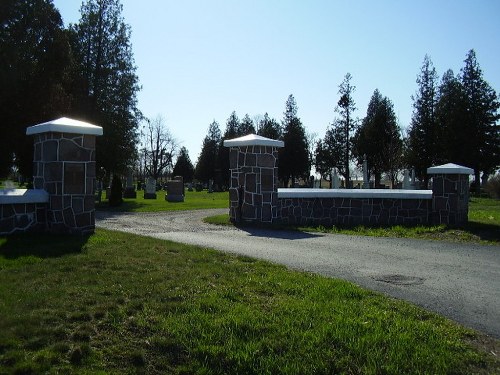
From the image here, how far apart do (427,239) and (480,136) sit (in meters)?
41.0

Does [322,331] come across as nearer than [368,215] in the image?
Yes

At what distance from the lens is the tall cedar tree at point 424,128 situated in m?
50.4

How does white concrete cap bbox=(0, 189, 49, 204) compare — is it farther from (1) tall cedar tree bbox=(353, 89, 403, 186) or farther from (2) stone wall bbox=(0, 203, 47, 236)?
(1) tall cedar tree bbox=(353, 89, 403, 186)

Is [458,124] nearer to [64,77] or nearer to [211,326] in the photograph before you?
[64,77]

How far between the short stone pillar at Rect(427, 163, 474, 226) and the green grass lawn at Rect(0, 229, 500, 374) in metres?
8.74

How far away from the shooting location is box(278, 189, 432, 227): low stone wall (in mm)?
14539

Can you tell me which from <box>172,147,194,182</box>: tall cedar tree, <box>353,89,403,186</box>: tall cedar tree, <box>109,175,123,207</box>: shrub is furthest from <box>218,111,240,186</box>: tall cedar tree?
<box>109,175,123,207</box>: shrub

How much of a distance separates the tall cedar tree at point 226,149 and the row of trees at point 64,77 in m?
38.9

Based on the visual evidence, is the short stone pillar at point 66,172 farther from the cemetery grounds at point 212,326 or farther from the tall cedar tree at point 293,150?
the tall cedar tree at point 293,150

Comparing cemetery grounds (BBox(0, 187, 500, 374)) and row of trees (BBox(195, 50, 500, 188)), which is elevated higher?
row of trees (BBox(195, 50, 500, 188))

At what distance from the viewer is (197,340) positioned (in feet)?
13.4

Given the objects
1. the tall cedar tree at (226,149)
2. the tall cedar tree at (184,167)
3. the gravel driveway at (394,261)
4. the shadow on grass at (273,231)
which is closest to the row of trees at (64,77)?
the gravel driveway at (394,261)

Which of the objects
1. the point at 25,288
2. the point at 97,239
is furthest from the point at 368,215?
the point at 25,288

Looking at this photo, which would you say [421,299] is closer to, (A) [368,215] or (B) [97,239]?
(B) [97,239]
